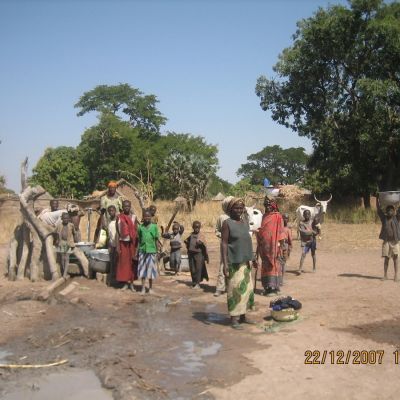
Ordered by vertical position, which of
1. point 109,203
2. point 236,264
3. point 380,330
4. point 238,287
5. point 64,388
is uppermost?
point 109,203

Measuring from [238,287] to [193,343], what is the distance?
3.07 feet

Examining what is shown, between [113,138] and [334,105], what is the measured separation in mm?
20560

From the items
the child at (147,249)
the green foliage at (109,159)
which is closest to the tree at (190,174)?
the green foliage at (109,159)

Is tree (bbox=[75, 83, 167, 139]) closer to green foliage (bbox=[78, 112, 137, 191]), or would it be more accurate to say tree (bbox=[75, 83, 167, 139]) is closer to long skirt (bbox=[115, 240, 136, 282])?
green foliage (bbox=[78, 112, 137, 191])

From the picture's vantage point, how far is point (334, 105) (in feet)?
86.3

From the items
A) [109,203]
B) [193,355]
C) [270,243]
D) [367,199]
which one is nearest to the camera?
[193,355]

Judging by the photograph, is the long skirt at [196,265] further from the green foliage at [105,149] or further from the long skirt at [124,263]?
the green foliage at [105,149]

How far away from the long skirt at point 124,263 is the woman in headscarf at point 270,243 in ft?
7.90

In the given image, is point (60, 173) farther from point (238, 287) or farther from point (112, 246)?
point (238, 287)

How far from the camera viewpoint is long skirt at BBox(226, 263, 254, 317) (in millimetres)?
6688

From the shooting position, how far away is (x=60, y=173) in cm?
4166

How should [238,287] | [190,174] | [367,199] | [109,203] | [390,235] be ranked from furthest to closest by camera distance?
[190,174]
[367,199]
[109,203]
[390,235]
[238,287]

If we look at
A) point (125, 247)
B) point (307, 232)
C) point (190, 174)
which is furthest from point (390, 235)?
point (190, 174)

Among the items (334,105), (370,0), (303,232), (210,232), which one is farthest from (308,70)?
(303,232)
